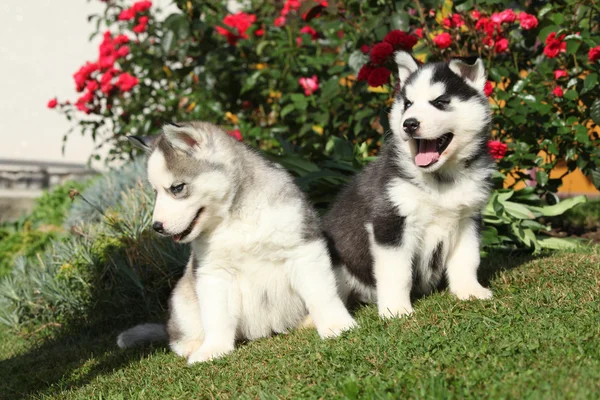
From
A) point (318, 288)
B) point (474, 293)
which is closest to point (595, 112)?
point (474, 293)

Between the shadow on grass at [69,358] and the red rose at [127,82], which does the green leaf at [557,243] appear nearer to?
the shadow on grass at [69,358]

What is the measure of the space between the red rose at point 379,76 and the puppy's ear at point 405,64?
85cm

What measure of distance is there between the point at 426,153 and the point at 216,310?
159cm

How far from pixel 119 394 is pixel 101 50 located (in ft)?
18.2

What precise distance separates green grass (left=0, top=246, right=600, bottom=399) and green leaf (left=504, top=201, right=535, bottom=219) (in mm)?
677

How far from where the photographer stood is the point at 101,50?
27.0 feet

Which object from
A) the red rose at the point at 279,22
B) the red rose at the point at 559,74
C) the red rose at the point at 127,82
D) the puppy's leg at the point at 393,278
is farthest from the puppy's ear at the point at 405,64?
the red rose at the point at 127,82

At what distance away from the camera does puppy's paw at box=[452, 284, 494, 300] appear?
4148 millimetres

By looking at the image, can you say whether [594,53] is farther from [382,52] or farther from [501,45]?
[382,52]

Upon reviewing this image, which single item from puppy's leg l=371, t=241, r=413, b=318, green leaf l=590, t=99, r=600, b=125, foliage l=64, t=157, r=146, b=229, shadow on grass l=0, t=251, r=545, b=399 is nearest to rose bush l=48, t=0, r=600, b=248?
green leaf l=590, t=99, r=600, b=125

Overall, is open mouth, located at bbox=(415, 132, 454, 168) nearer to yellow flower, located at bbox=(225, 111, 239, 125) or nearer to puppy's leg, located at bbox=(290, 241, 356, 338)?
puppy's leg, located at bbox=(290, 241, 356, 338)

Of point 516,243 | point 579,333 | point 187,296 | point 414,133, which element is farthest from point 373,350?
point 516,243

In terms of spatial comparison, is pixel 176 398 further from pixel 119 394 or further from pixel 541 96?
pixel 541 96

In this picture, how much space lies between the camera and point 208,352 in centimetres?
409
